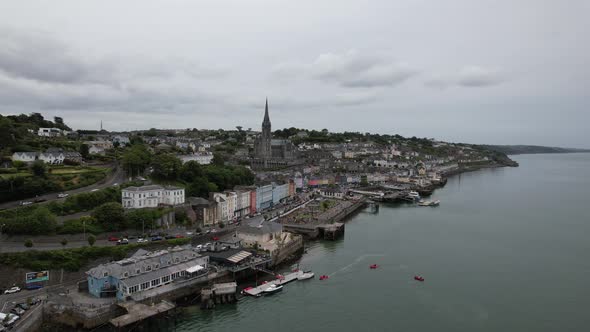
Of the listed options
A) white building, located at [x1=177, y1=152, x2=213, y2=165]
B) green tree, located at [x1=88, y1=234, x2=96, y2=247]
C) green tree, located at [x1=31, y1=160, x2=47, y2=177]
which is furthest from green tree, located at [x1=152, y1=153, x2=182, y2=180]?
green tree, located at [x1=88, y1=234, x2=96, y2=247]

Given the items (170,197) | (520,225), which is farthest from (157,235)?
(520,225)

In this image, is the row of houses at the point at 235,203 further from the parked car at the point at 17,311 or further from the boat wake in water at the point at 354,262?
the parked car at the point at 17,311

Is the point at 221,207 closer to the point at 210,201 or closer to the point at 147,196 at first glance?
the point at 210,201

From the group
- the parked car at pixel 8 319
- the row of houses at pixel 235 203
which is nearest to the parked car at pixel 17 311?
the parked car at pixel 8 319

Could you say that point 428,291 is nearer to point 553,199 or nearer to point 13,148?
point 13,148

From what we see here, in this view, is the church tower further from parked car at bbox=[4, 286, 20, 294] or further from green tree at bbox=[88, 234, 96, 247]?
parked car at bbox=[4, 286, 20, 294]

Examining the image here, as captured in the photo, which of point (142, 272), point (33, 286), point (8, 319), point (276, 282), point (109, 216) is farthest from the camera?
point (109, 216)

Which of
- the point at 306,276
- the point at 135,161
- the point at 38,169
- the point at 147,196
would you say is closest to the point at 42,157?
the point at 38,169
